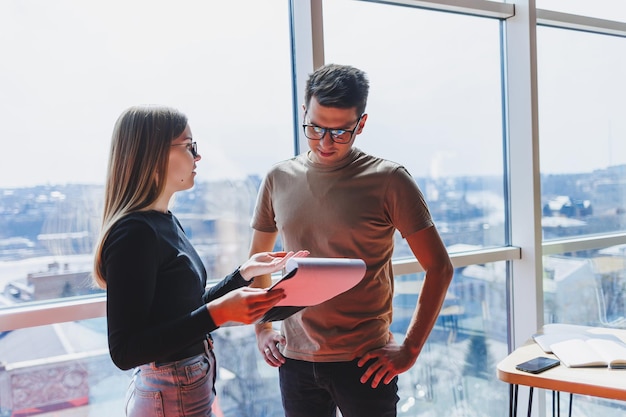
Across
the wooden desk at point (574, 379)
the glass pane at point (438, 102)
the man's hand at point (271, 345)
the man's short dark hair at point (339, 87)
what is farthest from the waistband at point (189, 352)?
the glass pane at point (438, 102)

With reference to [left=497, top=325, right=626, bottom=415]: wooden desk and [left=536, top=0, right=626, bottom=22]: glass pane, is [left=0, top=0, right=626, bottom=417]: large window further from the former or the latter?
[left=497, top=325, right=626, bottom=415]: wooden desk

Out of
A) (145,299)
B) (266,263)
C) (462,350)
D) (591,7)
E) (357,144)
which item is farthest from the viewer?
(591,7)

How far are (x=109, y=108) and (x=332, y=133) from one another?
0.92 metres

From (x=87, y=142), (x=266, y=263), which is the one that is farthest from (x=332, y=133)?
(x=87, y=142)

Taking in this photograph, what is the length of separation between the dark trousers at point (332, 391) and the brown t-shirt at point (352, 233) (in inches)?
1.4

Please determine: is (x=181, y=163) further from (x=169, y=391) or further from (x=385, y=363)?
(x=385, y=363)

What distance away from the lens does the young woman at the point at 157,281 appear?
1.17 m

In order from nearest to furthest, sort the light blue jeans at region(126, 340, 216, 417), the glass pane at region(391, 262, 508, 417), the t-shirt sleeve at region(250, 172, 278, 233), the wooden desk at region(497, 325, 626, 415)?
the light blue jeans at region(126, 340, 216, 417) < the wooden desk at region(497, 325, 626, 415) < the t-shirt sleeve at region(250, 172, 278, 233) < the glass pane at region(391, 262, 508, 417)

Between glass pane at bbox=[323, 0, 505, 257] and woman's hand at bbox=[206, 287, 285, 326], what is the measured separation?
1.39m

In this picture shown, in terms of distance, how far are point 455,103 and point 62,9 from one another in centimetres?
189

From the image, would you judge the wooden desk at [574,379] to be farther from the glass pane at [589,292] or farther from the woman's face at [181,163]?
the glass pane at [589,292]

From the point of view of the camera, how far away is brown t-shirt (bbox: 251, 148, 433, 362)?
1.54 meters

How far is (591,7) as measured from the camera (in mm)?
3098

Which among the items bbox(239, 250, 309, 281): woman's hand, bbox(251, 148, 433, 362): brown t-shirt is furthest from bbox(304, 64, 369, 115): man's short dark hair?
bbox(239, 250, 309, 281): woman's hand
